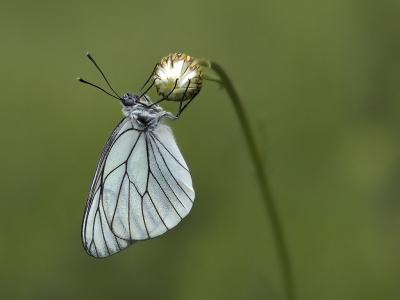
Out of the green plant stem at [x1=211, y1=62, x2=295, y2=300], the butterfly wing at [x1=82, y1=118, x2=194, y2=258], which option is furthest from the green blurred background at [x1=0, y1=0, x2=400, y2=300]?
the butterfly wing at [x1=82, y1=118, x2=194, y2=258]

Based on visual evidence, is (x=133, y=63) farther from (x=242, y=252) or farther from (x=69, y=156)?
(x=242, y=252)

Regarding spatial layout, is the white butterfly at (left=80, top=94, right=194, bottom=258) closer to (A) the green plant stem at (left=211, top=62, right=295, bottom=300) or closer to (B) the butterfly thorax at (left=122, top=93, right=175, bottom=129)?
(B) the butterfly thorax at (left=122, top=93, right=175, bottom=129)

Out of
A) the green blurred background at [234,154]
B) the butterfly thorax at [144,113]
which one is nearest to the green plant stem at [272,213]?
the green blurred background at [234,154]

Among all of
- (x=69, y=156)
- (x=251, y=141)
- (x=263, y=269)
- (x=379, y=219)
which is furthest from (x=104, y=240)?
(x=379, y=219)

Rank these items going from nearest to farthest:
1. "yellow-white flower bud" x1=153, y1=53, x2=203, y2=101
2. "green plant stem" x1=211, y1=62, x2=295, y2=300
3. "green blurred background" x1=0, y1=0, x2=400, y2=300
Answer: "yellow-white flower bud" x1=153, y1=53, x2=203, y2=101 → "green plant stem" x1=211, y1=62, x2=295, y2=300 → "green blurred background" x1=0, y1=0, x2=400, y2=300

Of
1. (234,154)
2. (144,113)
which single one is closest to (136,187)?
(144,113)

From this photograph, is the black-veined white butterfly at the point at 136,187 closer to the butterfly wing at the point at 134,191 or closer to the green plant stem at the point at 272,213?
the butterfly wing at the point at 134,191

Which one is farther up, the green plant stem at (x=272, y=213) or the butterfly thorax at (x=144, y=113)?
the butterfly thorax at (x=144, y=113)
